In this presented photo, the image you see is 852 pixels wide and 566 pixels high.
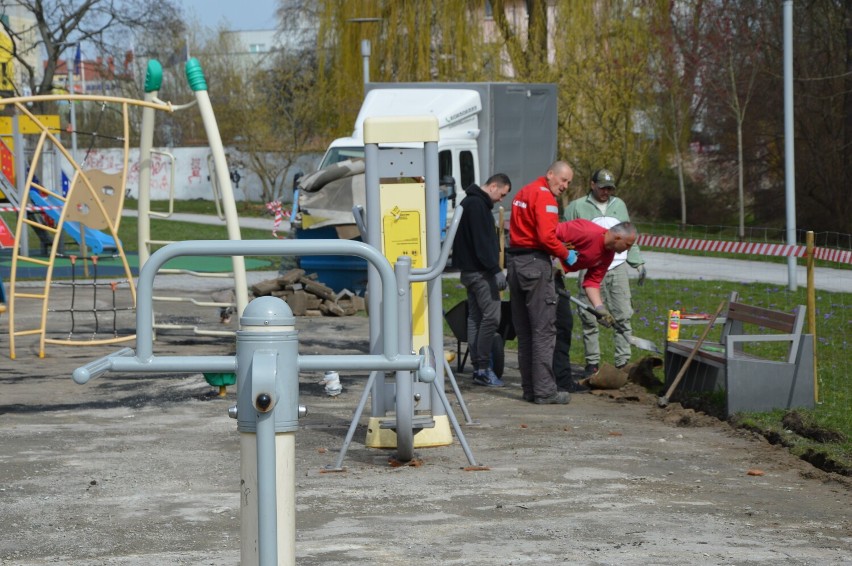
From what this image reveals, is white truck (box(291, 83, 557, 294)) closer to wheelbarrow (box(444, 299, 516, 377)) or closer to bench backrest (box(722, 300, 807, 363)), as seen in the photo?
wheelbarrow (box(444, 299, 516, 377))

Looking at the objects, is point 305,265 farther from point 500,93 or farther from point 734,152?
point 734,152

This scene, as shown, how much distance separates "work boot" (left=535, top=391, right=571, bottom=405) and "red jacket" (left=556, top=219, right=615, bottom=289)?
878 mm

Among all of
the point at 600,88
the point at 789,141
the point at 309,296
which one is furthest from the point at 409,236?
the point at 600,88

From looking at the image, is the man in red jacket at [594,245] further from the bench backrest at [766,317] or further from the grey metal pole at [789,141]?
the grey metal pole at [789,141]

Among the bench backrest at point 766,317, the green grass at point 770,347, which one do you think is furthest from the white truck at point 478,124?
the bench backrest at point 766,317

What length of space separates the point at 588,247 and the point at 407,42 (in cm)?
2548

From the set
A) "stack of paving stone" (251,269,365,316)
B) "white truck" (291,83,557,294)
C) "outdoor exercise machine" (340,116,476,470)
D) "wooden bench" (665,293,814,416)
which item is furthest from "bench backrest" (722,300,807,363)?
"white truck" (291,83,557,294)

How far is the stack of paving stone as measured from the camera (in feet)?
52.6

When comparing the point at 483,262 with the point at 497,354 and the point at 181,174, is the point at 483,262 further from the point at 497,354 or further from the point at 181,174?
the point at 181,174

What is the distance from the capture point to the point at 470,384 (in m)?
10.7

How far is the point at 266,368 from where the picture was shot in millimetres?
2852

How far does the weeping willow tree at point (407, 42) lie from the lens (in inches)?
1313

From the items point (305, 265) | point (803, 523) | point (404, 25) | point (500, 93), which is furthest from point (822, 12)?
point (803, 523)

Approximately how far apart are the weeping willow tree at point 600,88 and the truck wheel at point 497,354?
21.0m
